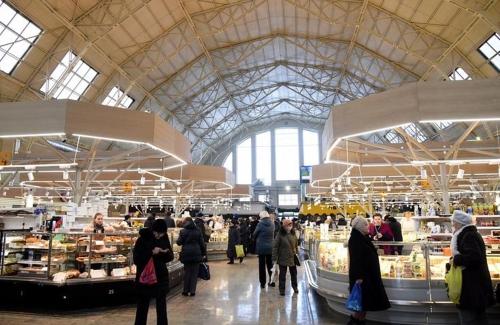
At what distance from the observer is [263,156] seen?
44406mm

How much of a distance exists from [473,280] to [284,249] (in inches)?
162

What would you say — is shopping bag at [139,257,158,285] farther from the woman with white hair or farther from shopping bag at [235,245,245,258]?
shopping bag at [235,245,245,258]

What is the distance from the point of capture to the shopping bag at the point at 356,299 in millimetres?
4852

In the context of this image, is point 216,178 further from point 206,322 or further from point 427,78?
point 206,322

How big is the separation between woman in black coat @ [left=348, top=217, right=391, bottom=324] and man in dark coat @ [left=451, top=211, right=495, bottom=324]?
3.06 feet

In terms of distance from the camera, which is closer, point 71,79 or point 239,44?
point 71,79

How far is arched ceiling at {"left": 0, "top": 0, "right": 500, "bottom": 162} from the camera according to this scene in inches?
648

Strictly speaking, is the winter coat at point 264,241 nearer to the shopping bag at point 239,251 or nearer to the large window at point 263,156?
the shopping bag at point 239,251

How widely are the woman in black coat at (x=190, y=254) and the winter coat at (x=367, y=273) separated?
12.8 ft

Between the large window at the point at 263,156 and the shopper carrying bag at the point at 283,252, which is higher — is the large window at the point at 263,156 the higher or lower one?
the higher one

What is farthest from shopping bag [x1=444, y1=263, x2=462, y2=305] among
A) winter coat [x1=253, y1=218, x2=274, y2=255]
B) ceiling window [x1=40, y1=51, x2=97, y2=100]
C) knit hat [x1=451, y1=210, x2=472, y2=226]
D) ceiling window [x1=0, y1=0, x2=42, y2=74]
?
ceiling window [x1=40, y1=51, x2=97, y2=100]

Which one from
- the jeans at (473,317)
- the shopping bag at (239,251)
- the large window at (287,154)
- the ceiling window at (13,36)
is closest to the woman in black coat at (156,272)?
the jeans at (473,317)

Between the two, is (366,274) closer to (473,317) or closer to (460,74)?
(473,317)

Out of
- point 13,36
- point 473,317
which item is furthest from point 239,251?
point 13,36
